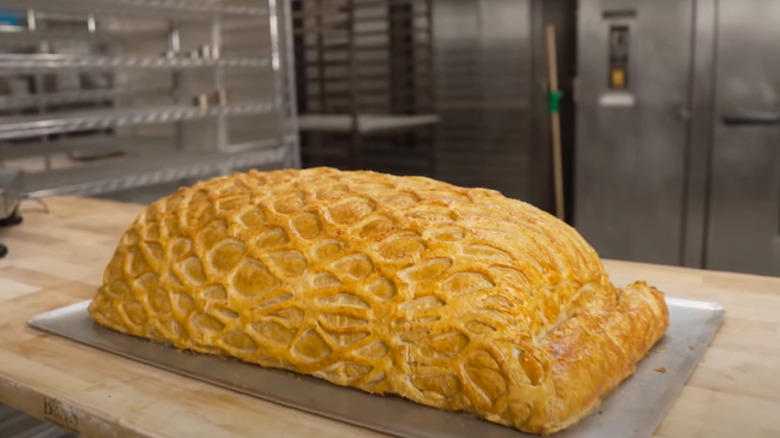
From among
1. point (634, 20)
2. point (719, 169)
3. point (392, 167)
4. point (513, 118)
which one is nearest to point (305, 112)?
point (392, 167)

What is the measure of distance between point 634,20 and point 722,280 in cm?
239

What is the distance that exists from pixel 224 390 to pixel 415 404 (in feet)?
0.88

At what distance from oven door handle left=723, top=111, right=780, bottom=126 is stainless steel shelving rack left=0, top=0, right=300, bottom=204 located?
6.56 feet

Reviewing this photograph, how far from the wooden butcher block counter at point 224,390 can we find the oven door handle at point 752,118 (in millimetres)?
2136

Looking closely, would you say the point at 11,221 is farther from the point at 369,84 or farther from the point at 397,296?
the point at 369,84

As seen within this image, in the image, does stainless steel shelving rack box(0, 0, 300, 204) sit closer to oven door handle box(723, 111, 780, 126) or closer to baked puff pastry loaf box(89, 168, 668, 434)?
baked puff pastry loaf box(89, 168, 668, 434)

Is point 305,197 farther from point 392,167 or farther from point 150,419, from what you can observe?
point 392,167

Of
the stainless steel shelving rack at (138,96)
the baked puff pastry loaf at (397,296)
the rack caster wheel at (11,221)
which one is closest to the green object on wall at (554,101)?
the stainless steel shelving rack at (138,96)

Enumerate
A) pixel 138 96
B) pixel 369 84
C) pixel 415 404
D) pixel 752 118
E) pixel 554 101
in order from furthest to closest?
pixel 369 84 → pixel 138 96 → pixel 554 101 → pixel 752 118 → pixel 415 404

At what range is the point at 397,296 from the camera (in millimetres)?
946

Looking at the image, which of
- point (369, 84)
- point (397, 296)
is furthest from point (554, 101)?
point (397, 296)

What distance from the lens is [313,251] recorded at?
1.05m

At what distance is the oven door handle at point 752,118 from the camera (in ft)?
10.5

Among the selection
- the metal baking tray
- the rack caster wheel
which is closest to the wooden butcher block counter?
the metal baking tray
